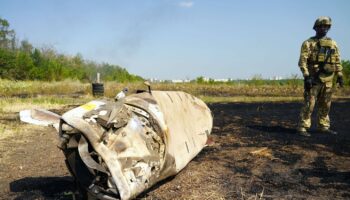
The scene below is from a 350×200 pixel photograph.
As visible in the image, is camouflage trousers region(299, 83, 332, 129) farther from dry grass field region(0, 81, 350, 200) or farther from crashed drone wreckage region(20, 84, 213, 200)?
crashed drone wreckage region(20, 84, 213, 200)

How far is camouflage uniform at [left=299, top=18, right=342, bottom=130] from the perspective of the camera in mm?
6820

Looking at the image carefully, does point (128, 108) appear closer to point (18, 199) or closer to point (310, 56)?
point (18, 199)

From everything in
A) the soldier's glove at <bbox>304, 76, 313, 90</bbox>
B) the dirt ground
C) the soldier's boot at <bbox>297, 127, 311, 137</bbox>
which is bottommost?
the dirt ground

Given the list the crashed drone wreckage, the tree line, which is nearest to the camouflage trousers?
the crashed drone wreckage

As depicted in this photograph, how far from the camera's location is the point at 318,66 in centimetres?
691

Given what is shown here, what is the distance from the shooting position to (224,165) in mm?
4949

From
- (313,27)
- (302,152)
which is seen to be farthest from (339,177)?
(313,27)

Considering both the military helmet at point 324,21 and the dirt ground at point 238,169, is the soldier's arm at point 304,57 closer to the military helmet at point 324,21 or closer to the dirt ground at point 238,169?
the military helmet at point 324,21

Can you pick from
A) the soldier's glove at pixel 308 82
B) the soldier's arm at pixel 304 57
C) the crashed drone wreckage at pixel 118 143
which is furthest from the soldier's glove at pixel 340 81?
the crashed drone wreckage at pixel 118 143

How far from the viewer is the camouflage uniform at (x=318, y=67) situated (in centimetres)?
682

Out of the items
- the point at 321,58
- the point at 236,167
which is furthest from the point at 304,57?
the point at 236,167

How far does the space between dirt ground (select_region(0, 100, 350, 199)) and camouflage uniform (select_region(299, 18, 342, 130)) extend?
2.05ft

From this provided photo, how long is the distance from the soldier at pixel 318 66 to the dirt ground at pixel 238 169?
597 millimetres

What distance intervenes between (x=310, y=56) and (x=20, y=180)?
5570 millimetres
